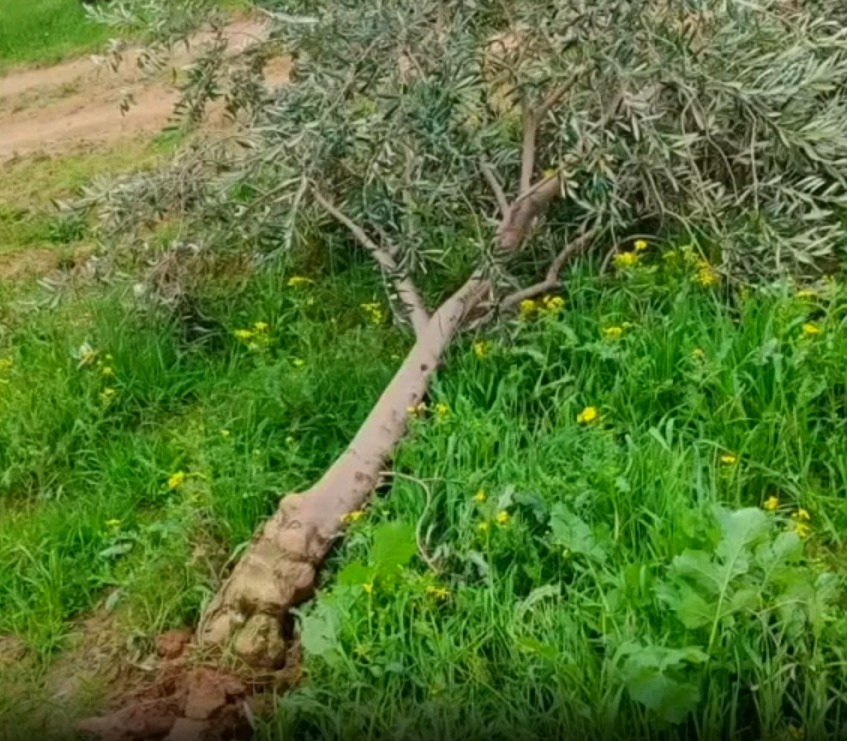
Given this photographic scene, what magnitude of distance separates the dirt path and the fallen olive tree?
364cm

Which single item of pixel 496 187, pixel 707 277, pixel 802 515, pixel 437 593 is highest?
pixel 496 187

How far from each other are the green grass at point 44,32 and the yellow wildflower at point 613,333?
941 centimetres

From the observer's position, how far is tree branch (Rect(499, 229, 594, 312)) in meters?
4.82

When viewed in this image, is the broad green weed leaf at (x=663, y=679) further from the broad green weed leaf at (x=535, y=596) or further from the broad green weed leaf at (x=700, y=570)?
the broad green weed leaf at (x=535, y=596)

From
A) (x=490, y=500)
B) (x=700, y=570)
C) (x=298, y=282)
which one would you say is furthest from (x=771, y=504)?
(x=298, y=282)

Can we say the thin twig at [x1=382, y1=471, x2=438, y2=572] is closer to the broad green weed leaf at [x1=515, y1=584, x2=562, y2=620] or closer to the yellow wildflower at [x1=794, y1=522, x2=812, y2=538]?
the broad green weed leaf at [x1=515, y1=584, x2=562, y2=620]

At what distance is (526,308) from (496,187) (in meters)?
0.47

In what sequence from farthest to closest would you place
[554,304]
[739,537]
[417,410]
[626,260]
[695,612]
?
[626,260]
[554,304]
[417,410]
[739,537]
[695,612]

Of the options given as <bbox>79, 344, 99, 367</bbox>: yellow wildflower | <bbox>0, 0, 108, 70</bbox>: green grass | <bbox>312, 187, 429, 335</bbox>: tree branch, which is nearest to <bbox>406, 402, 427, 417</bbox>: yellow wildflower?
<bbox>312, 187, 429, 335</bbox>: tree branch

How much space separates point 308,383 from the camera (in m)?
4.95

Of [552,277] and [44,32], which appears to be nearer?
[552,277]

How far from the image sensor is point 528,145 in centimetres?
494

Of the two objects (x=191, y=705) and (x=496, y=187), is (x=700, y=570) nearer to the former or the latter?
(x=191, y=705)

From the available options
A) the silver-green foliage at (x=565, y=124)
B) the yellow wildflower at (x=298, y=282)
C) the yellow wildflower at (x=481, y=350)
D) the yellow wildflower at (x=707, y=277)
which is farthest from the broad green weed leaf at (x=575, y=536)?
the yellow wildflower at (x=298, y=282)
